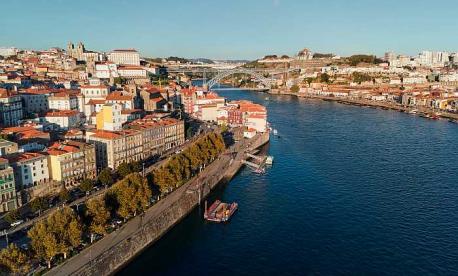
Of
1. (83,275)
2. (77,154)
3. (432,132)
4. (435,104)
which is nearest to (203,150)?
(77,154)

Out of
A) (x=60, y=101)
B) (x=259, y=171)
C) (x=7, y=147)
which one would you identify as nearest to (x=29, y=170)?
(x=7, y=147)

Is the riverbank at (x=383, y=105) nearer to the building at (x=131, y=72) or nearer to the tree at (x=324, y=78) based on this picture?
the tree at (x=324, y=78)

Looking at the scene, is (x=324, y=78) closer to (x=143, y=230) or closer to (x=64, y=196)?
(x=64, y=196)

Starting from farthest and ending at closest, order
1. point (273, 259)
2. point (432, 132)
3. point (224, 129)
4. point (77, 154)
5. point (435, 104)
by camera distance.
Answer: point (435, 104) → point (432, 132) → point (224, 129) → point (77, 154) → point (273, 259)

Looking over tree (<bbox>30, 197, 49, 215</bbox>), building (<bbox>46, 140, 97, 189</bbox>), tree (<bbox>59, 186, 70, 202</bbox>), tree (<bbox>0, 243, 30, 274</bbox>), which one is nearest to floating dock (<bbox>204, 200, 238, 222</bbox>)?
tree (<bbox>59, 186, 70, 202</bbox>)

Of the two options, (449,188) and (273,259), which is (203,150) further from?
(449,188)
